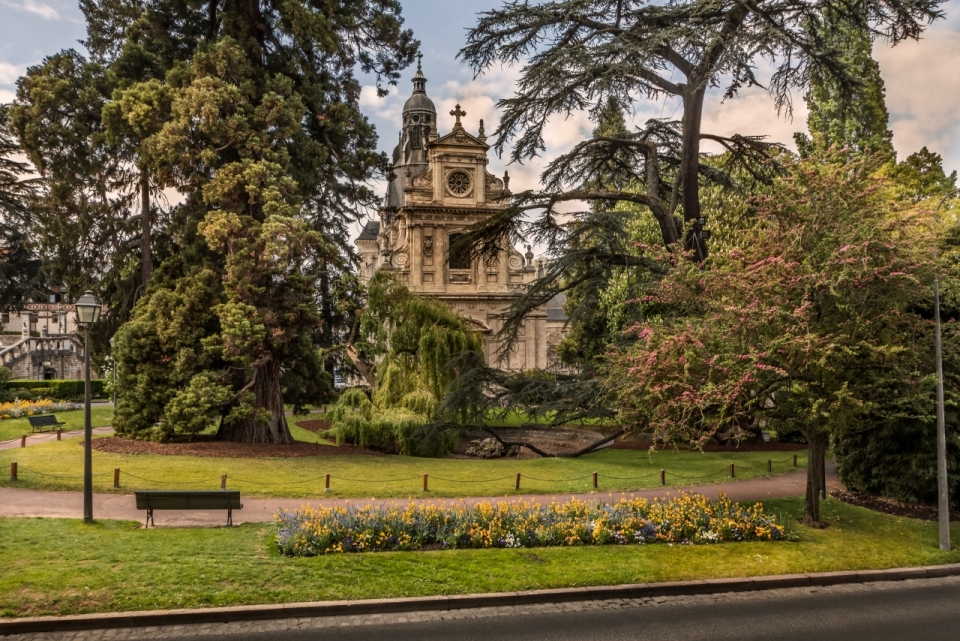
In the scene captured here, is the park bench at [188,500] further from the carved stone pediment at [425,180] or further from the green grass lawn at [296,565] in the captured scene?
the carved stone pediment at [425,180]

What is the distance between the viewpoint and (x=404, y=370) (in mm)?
24734

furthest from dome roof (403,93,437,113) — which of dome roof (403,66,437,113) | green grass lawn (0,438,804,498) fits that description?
green grass lawn (0,438,804,498)

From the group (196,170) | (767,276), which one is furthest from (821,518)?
(196,170)

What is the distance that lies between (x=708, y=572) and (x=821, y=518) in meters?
4.52

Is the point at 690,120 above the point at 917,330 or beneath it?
above

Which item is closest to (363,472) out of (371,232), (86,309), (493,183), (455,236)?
(86,309)

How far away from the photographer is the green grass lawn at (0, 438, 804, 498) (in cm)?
1688

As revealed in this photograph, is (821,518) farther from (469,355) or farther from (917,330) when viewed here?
(469,355)

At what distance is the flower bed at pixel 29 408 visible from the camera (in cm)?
3084

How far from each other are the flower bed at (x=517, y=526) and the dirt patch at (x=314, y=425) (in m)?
19.5

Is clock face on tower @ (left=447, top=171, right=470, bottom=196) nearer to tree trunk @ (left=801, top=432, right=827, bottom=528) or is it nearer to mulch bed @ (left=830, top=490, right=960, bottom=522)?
mulch bed @ (left=830, top=490, right=960, bottom=522)

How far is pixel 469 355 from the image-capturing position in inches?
896

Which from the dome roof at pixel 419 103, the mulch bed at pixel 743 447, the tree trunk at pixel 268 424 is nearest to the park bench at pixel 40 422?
the tree trunk at pixel 268 424

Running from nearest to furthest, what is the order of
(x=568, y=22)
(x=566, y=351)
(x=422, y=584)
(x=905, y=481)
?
(x=422, y=584) < (x=905, y=481) < (x=568, y=22) < (x=566, y=351)
